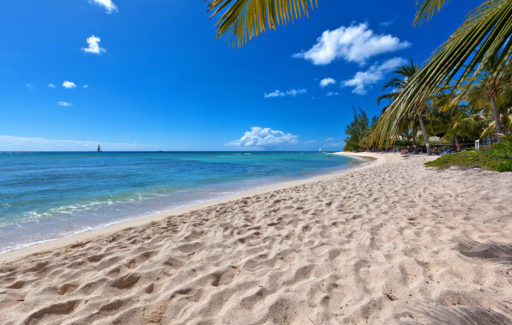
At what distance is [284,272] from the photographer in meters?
2.32

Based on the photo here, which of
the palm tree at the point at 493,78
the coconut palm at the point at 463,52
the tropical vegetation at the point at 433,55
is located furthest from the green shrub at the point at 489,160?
the coconut palm at the point at 463,52

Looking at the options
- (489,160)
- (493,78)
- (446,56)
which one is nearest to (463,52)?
(446,56)

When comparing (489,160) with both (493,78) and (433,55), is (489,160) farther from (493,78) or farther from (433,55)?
(433,55)

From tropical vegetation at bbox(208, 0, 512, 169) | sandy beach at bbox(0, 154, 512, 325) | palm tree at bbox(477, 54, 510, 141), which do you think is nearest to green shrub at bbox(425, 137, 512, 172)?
palm tree at bbox(477, 54, 510, 141)

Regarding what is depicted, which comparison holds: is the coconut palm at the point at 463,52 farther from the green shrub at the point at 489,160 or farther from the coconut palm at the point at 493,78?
the green shrub at the point at 489,160

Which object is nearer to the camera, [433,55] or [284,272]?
[433,55]

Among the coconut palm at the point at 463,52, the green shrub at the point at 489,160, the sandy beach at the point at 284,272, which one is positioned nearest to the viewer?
the coconut palm at the point at 463,52

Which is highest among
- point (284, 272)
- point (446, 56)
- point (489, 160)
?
point (446, 56)

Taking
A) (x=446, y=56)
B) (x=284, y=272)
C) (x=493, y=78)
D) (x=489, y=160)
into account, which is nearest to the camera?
(x=446, y=56)

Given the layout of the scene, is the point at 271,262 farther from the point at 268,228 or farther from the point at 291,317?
the point at 268,228

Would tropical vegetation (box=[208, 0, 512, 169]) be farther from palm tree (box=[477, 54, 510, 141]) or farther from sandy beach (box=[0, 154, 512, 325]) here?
sandy beach (box=[0, 154, 512, 325])

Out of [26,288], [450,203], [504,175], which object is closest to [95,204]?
[26,288]

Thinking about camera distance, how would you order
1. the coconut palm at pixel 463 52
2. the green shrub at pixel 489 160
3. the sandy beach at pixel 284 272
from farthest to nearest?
the green shrub at pixel 489 160 < the sandy beach at pixel 284 272 < the coconut palm at pixel 463 52

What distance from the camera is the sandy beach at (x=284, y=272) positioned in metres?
1.75
